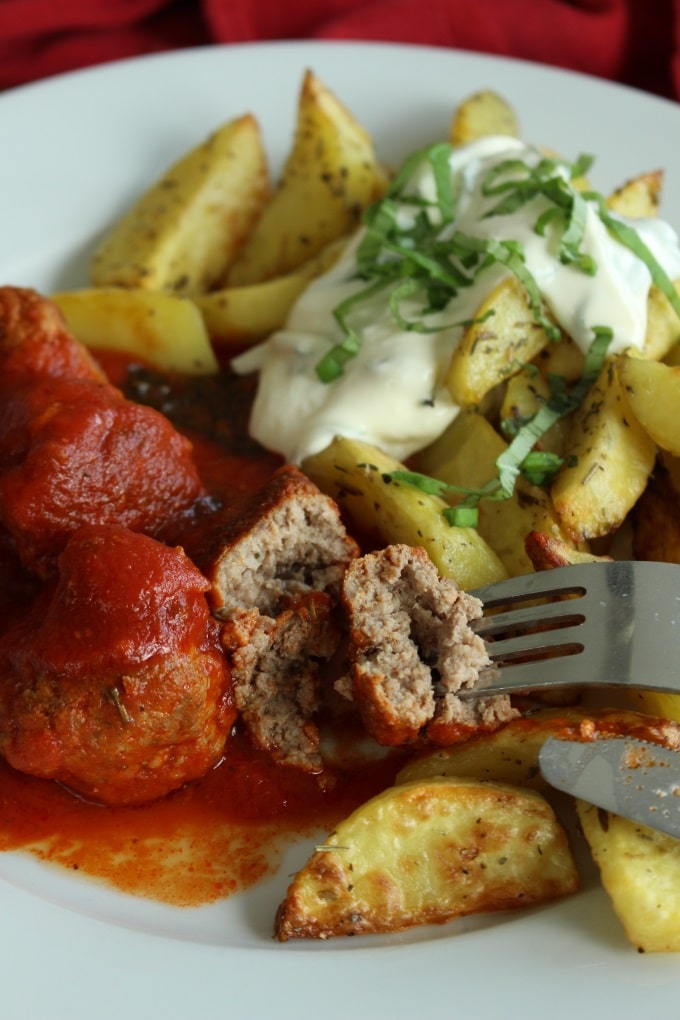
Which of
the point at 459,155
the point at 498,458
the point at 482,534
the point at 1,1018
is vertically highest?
the point at 459,155

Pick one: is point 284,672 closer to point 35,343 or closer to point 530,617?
point 530,617

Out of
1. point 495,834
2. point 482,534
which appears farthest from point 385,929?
point 482,534

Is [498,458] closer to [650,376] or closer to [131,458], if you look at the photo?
[650,376]

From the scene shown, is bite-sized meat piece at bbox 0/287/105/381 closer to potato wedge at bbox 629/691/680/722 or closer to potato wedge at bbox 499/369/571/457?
potato wedge at bbox 499/369/571/457

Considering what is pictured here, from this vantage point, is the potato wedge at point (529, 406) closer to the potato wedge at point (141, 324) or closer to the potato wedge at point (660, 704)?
the potato wedge at point (660, 704)

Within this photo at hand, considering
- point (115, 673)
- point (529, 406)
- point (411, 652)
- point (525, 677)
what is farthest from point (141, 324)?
point (525, 677)

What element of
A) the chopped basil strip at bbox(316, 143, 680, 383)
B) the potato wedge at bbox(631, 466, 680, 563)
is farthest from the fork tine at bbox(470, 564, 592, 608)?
the chopped basil strip at bbox(316, 143, 680, 383)
